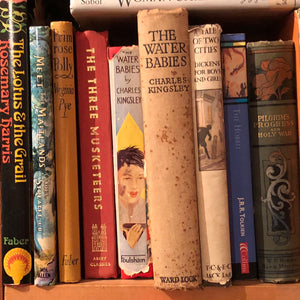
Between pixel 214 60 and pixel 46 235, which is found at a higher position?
pixel 214 60

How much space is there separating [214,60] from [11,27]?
286mm

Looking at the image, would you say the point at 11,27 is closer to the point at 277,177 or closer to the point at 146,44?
the point at 146,44

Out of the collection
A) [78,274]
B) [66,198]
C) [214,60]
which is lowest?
[78,274]

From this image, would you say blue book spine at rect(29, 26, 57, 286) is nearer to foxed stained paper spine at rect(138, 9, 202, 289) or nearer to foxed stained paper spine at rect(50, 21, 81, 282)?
foxed stained paper spine at rect(50, 21, 81, 282)

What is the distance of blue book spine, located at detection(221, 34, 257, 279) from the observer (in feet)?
2.26

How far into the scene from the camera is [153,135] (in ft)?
2.18

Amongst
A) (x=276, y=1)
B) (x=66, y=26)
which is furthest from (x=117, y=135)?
(x=276, y=1)

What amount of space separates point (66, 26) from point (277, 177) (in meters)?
0.36

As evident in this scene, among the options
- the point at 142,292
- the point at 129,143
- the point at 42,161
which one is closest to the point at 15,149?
the point at 42,161

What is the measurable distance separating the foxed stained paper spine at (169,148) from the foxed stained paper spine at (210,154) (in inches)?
0.5

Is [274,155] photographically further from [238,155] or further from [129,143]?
[129,143]

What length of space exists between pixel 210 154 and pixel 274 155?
9cm

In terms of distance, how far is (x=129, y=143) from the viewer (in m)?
0.70

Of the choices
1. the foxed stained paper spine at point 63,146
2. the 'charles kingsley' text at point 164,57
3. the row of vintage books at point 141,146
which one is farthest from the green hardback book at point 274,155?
the foxed stained paper spine at point 63,146
